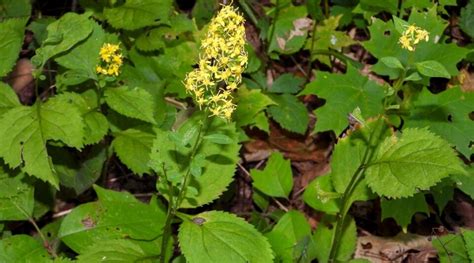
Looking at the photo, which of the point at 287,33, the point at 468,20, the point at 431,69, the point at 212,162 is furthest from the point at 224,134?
the point at 468,20

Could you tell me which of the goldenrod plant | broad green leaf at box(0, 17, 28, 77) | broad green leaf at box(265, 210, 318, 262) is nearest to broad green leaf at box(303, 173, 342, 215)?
the goldenrod plant

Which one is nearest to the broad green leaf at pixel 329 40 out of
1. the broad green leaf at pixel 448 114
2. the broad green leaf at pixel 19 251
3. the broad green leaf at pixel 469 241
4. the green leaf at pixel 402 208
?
the broad green leaf at pixel 448 114

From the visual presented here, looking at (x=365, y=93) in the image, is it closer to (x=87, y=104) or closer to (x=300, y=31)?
(x=300, y=31)

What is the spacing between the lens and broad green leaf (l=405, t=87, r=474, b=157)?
3057mm

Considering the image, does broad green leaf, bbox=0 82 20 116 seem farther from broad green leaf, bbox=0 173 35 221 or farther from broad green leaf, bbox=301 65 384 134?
broad green leaf, bbox=301 65 384 134

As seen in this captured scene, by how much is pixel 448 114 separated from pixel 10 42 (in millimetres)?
2390

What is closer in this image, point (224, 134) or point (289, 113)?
point (224, 134)

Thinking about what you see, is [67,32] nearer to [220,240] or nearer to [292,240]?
[220,240]

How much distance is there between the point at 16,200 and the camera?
2.91 metres

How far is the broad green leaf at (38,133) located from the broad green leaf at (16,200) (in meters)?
0.29

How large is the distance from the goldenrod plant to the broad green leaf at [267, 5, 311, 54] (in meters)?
0.01

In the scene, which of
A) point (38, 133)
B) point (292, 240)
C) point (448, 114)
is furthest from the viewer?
point (448, 114)

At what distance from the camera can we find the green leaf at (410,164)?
2363 mm

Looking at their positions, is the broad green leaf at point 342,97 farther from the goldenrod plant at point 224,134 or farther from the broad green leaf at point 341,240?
the broad green leaf at point 341,240
